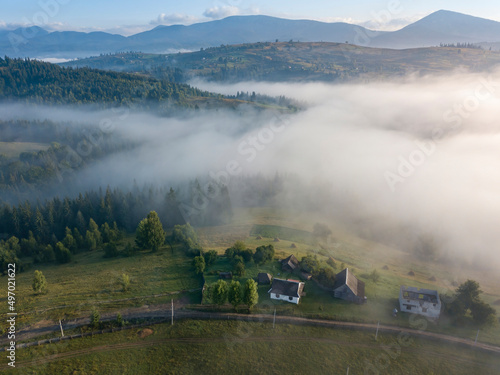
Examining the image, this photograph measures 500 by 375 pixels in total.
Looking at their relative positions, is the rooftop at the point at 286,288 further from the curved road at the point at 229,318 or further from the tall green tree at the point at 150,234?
the tall green tree at the point at 150,234

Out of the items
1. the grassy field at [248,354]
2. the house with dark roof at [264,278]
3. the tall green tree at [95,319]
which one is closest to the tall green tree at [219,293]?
the grassy field at [248,354]

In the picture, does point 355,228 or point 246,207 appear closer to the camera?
point 355,228

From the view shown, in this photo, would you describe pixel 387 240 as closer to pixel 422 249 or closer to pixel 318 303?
pixel 422 249

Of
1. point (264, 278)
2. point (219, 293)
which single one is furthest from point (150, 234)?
point (264, 278)

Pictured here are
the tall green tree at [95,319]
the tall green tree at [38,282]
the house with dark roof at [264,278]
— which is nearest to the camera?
the tall green tree at [95,319]

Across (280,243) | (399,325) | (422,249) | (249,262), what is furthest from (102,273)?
(422,249)

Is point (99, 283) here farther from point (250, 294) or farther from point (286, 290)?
point (286, 290)

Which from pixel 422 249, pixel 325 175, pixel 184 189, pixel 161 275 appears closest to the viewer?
pixel 161 275
